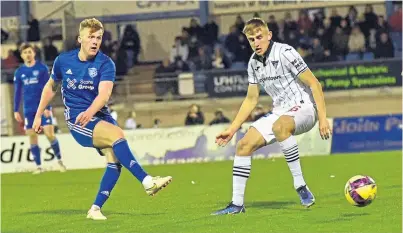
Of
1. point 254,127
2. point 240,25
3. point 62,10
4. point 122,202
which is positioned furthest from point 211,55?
point 254,127

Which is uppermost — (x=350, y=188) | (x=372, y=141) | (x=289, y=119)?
(x=289, y=119)

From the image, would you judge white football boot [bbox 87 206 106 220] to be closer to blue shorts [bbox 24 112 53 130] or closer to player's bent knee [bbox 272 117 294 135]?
player's bent knee [bbox 272 117 294 135]

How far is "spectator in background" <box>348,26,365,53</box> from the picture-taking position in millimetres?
29016

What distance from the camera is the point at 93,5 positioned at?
104ft

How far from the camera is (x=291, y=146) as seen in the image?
1081cm

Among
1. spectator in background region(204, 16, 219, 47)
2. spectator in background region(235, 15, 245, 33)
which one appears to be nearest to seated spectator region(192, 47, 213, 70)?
spectator in background region(204, 16, 219, 47)

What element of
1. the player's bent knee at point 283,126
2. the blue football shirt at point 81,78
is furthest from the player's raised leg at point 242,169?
the blue football shirt at point 81,78

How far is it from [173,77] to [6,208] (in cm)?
1500

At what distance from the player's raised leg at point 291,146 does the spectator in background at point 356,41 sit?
18625 mm

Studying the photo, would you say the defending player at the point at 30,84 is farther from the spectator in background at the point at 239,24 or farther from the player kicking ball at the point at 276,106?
the spectator in background at the point at 239,24

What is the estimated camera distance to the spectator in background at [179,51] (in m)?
29.8

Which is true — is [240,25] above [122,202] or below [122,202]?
above

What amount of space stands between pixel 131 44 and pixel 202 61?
8.32 feet

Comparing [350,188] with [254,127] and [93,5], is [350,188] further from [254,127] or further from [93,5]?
[93,5]
